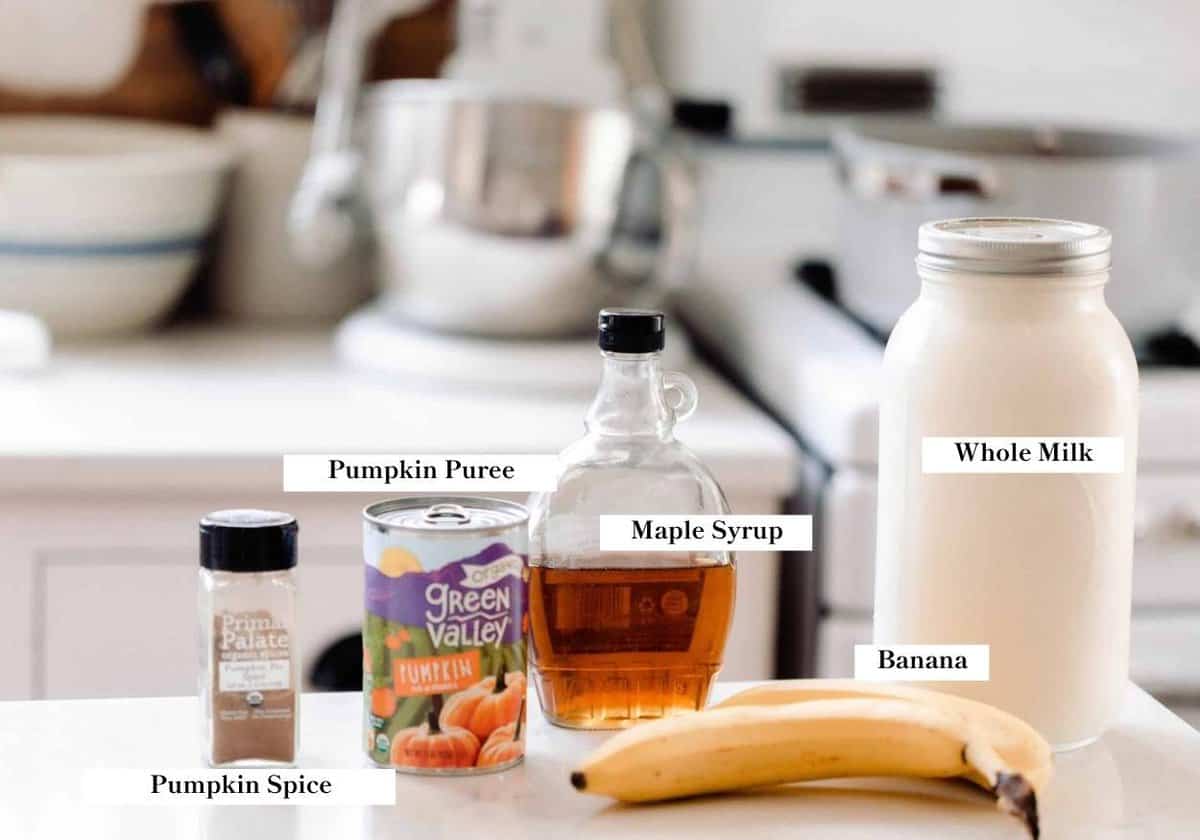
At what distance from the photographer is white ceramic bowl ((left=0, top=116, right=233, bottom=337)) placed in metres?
1.87

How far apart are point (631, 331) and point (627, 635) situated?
0.41 ft

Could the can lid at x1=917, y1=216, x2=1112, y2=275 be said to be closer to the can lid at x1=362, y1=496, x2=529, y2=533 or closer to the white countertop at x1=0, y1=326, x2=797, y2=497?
the can lid at x1=362, y1=496, x2=529, y2=533

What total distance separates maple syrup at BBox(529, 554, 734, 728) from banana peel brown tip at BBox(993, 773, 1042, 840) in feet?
0.49

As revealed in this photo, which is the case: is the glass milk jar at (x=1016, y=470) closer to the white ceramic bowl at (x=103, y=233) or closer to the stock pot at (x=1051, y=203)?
the stock pot at (x=1051, y=203)

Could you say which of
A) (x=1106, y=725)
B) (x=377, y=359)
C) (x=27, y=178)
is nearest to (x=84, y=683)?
(x=377, y=359)

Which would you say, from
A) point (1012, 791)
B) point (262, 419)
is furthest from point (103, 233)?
point (1012, 791)

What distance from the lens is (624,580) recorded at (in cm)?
80

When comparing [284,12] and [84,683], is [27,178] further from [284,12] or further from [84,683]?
[84,683]

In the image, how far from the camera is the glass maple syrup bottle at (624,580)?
80 centimetres

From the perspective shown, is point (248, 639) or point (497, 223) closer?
point (248, 639)

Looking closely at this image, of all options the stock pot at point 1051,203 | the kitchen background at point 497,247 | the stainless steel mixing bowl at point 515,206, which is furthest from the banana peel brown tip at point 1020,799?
the stainless steel mixing bowl at point 515,206

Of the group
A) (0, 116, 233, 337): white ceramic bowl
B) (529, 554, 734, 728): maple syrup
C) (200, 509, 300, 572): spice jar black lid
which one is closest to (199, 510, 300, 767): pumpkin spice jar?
(200, 509, 300, 572): spice jar black lid

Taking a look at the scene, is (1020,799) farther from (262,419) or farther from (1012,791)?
(262,419)

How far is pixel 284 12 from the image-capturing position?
209cm
